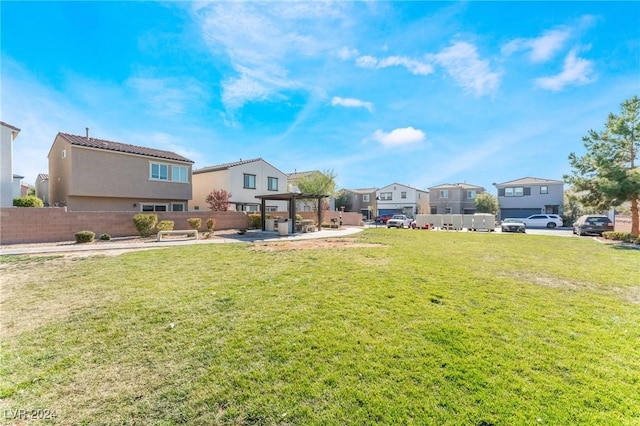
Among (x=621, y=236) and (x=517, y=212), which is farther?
(x=517, y=212)

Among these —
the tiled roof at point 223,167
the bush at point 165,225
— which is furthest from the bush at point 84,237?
the tiled roof at point 223,167

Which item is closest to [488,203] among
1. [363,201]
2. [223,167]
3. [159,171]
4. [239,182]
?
[363,201]

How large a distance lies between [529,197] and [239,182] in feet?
144

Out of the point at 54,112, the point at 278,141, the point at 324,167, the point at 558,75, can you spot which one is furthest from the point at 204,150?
the point at 558,75

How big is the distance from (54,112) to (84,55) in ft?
20.3

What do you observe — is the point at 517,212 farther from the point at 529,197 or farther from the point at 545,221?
the point at 545,221

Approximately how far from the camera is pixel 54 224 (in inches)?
550

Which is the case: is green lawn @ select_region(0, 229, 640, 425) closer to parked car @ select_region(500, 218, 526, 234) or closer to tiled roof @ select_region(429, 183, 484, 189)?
parked car @ select_region(500, 218, 526, 234)

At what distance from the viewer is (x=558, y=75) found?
1238 cm

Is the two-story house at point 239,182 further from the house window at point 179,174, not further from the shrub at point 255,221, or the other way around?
the shrub at point 255,221

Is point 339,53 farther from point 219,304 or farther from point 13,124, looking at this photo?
point 13,124

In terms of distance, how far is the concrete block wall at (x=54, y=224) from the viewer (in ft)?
42.1

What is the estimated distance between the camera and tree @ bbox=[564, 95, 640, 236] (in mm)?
16688

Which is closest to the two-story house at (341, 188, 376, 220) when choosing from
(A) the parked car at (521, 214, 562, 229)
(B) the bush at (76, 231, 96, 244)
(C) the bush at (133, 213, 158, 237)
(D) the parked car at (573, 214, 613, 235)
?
(A) the parked car at (521, 214, 562, 229)
